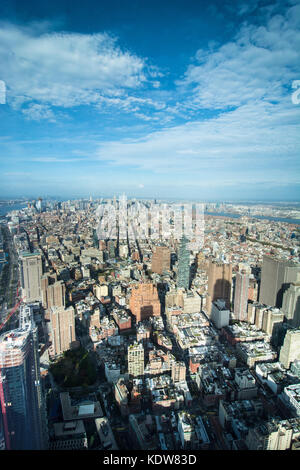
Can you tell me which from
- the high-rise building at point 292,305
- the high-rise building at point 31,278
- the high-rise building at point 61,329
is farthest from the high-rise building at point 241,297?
the high-rise building at point 31,278

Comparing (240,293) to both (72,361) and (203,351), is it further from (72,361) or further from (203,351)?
(72,361)

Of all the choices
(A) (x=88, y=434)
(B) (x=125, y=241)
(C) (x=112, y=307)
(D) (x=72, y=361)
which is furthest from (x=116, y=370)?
(B) (x=125, y=241)

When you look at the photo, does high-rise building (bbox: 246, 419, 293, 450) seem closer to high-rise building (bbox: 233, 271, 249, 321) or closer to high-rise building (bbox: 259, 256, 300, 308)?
high-rise building (bbox: 233, 271, 249, 321)

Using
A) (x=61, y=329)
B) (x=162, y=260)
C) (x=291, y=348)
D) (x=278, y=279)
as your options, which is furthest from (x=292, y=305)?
(x=61, y=329)

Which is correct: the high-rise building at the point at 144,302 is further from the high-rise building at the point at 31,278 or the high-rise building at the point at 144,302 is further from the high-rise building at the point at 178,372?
the high-rise building at the point at 31,278

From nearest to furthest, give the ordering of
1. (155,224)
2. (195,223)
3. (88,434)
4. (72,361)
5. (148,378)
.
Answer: (88,434) → (148,378) → (72,361) → (195,223) → (155,224)

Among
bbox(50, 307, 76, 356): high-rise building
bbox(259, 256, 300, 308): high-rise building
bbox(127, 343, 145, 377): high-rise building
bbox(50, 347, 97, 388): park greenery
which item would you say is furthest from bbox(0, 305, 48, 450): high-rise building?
bbox(259, 256, 300, 308): high-rise building

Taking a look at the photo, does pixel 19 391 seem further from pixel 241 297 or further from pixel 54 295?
pixel 241 297
